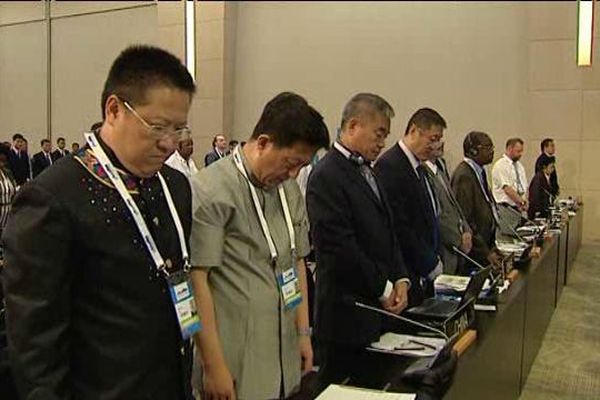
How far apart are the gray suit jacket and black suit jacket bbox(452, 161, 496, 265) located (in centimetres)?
35

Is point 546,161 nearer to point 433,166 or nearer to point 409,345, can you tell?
point 433,166

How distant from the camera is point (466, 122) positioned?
8078mm

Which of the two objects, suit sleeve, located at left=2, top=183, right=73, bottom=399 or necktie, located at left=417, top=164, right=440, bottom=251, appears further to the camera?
necktie, located at left=417, top=164, right=440, bottom=251

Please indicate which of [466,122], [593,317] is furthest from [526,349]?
[466,122]

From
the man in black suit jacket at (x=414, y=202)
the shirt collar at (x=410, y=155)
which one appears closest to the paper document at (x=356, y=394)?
the man in black suit jacket at (x=414, y=202)

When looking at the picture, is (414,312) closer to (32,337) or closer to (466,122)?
(32,337)

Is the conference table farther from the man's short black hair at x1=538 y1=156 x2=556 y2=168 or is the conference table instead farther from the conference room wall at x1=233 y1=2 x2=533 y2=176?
the conference room wall at x1=233 y1=2 x2=533 y2=176

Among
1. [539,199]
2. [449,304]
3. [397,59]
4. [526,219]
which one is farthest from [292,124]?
[397,59]

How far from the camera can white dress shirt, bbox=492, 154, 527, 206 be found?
18.9ft

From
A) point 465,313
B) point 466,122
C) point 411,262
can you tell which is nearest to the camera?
point 465,313

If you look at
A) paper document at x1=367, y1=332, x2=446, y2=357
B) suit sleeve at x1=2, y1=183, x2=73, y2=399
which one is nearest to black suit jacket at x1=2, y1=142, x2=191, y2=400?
suit sleeve at x1=2, y1=183, x2=73, y2=399

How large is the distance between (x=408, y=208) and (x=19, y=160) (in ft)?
5.44

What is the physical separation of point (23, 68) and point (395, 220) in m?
1.74

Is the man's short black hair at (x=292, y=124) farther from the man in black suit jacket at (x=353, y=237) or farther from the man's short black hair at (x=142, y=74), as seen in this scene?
the man in black suit jacket at (x=353, y=237)
